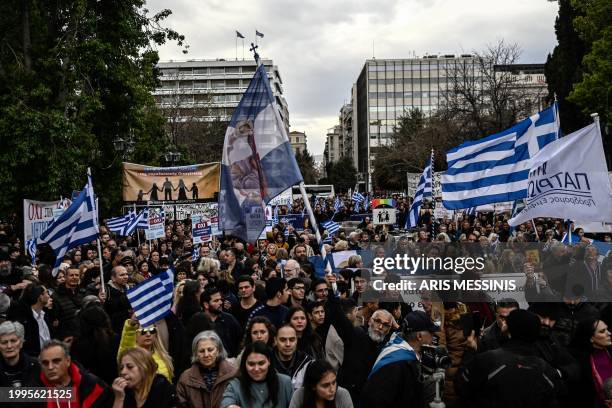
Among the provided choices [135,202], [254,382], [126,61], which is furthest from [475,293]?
[126,61]

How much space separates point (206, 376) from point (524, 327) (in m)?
2.34

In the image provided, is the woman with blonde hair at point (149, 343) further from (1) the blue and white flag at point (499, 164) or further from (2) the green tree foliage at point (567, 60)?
(2) the green tree foliage at point (567, 60)

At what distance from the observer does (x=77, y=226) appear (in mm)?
10391

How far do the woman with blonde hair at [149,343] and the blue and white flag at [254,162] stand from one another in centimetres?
209

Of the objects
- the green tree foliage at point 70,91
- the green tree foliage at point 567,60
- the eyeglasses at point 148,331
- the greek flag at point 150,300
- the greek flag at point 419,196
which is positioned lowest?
the eyeglasses at point 148,331

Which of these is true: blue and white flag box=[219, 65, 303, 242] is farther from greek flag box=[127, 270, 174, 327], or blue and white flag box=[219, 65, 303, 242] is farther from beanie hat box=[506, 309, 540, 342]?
beanie hat box=[506, 309, 540, 342]

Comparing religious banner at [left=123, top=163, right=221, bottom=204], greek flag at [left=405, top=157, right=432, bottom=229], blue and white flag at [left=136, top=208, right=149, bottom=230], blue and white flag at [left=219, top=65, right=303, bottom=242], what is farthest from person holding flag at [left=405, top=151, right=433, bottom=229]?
blue and white flag at [left=219, top=65, right=303, bottom=242]

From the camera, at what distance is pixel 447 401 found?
18.0 feet

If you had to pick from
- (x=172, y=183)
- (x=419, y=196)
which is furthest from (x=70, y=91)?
(x=419, y=196)

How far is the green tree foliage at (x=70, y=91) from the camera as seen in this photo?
1903 centimetres

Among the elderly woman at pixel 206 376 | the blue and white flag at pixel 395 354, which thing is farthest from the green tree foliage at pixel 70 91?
the blue and white flag at pixel 395 354

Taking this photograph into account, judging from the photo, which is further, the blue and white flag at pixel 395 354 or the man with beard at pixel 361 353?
the man with beard at pixel 361 353

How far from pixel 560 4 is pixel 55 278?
135 ft

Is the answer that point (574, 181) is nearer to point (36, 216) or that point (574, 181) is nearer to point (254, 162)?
point (254, 162)
